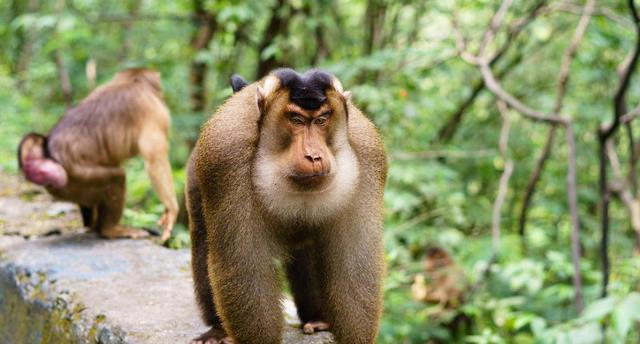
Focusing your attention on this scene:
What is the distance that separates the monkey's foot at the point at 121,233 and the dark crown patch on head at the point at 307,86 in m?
2.83

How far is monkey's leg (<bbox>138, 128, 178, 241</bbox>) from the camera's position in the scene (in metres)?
5.49

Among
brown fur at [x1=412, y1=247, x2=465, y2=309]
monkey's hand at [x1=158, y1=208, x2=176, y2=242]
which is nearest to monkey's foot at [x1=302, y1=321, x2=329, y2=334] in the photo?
monkey's hand at [x1=158, y1=208, x2=176, y2=242]

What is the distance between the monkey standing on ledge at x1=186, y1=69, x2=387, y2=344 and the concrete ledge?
1.59 ft

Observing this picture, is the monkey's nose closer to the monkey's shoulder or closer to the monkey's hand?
the monkey's shoulder

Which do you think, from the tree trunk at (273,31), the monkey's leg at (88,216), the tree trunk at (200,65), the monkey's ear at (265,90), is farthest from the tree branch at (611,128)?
the tree trunk at (200,65)

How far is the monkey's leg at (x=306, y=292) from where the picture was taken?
3043 millimetres

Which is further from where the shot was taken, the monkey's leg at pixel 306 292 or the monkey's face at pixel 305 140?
the monkey's leg at pixel 306 292

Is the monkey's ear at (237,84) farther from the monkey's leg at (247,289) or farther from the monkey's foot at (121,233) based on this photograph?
the monkey's foot at (121,233)

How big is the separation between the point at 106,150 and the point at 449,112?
543 cm

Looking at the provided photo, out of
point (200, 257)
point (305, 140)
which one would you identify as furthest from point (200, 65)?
point (305, 140)

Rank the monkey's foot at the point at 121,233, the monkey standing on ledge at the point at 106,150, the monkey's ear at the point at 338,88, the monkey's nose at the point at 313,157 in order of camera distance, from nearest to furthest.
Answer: the monkey's nose at the point at 313,157 < the monkey's ear at the point at 338,88 < the monkey's foot at the point at 121,233 < the monkey standing on ledge at the point at 106,150

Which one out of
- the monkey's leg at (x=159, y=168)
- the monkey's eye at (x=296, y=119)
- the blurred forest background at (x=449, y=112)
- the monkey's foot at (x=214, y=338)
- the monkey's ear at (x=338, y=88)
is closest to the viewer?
the monkey's eye at (x=296, y=119)

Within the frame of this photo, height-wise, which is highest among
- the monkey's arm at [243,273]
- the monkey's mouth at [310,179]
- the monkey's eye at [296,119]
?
the monkey's eye at [296,119]

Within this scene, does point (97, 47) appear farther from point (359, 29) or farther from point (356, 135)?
point (356, 135)
